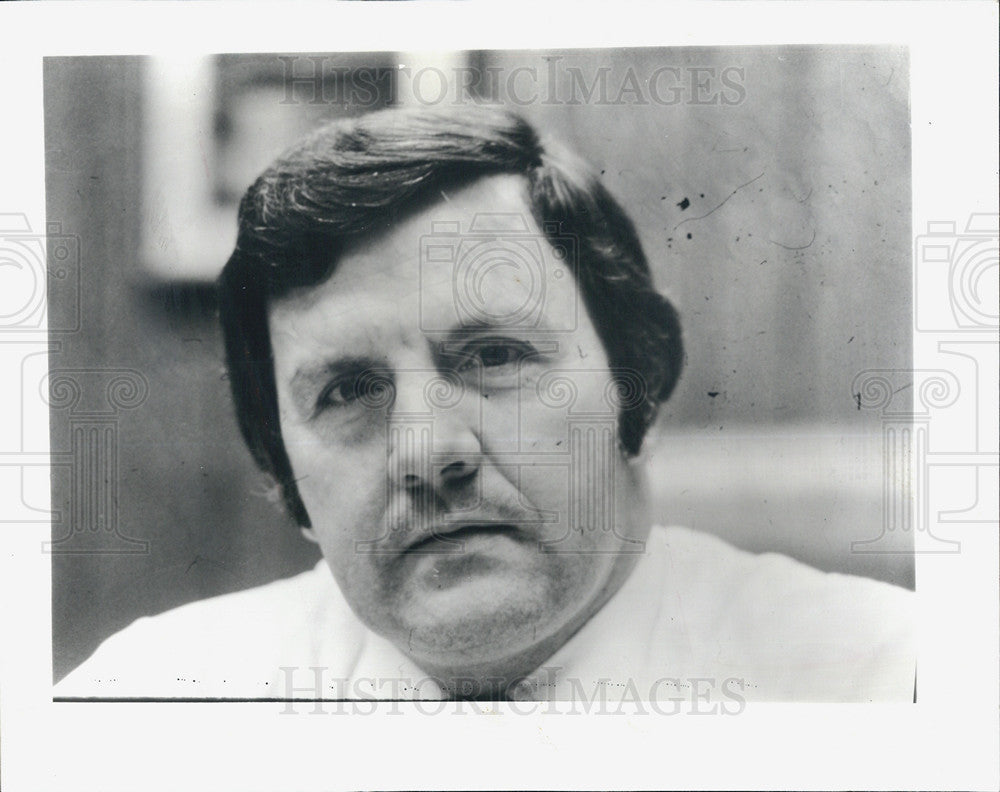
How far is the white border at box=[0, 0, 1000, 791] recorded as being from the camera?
1.99 meters

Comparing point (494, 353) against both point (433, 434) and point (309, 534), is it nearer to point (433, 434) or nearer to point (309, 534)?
point (433, 434)

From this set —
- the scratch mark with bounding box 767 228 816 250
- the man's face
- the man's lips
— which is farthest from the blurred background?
the man's lips

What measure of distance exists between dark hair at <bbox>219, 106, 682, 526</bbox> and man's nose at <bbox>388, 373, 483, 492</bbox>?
13.6 inches

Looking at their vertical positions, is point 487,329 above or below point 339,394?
above

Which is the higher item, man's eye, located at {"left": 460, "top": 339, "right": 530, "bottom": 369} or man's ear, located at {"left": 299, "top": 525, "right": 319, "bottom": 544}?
man's eye, located at {"left": 460, "top": 339, "right": 530, "bottom": 369}

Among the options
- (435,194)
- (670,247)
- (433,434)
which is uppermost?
(435,194)

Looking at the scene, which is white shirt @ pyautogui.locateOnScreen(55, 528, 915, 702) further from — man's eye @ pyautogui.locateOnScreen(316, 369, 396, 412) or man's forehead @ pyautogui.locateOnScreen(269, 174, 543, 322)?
man's forehead @ pyautogui.locateOnScreen(269, 174, 543, 322)

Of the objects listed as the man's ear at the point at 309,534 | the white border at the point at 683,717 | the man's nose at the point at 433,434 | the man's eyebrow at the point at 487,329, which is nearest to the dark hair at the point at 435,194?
the man's eyebrow at the point at 487,329

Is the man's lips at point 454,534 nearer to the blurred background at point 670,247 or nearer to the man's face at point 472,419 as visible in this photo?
the man's face at point 472,419

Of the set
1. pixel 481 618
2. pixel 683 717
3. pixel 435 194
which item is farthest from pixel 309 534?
pixel 683 717

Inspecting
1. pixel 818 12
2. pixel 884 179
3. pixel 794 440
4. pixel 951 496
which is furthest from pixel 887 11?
pixel 951 496

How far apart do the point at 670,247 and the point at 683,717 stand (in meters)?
1.13

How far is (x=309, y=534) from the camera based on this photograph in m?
2.00

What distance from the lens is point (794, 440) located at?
1988 millimetres
